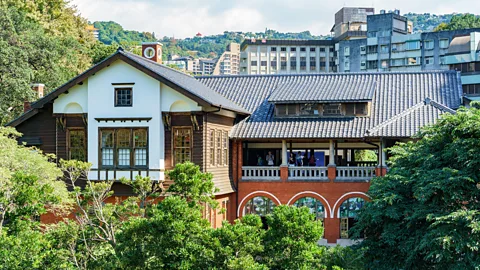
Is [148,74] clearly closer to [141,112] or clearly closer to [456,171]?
[141,112]

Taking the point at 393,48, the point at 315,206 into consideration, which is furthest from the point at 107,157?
the point at 393,48

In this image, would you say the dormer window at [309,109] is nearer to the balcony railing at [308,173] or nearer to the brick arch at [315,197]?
the balcony railing at [308,173]

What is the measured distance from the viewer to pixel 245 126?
3206cm

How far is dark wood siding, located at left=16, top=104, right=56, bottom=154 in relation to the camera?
30609mm

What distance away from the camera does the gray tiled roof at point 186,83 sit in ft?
92.3

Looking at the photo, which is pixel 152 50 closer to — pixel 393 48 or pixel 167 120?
pixel 167 120

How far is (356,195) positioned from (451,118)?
24.5 feet

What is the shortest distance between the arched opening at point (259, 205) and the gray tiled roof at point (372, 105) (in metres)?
2.90

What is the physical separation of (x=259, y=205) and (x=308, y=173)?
8.61 feet

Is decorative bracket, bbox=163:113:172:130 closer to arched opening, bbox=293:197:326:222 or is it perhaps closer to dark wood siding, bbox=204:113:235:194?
dark wood siding, bbox=204:113:235:194

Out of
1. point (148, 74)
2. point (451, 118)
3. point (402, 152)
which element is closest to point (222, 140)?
point (148, 74)

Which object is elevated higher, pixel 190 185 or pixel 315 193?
pixel 190 185

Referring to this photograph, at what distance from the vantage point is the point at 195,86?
102ft

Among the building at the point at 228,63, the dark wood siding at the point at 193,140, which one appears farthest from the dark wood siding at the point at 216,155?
the building at the point at 228,63
